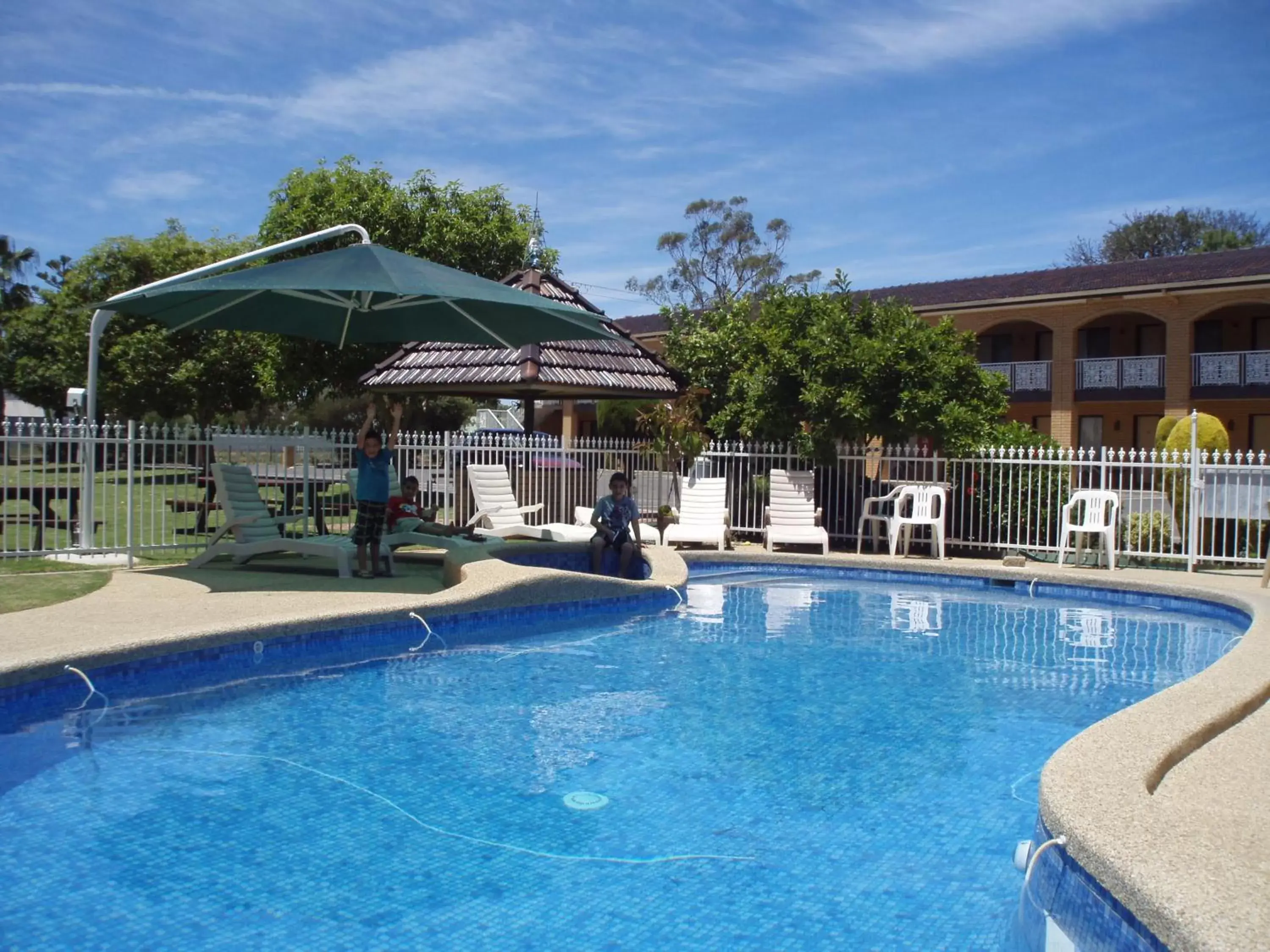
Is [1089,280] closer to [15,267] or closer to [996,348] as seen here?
[996,348]

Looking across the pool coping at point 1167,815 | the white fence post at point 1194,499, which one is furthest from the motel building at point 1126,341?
the pool coping at point 1167,815

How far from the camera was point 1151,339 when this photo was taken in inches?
1166

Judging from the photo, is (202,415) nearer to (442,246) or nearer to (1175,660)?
(442,246)

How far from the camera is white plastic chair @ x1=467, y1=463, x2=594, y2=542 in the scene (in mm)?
13078

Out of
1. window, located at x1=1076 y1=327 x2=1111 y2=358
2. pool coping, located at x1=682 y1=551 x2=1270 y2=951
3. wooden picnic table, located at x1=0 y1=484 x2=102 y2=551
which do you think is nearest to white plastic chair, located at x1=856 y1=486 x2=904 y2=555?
pool coping, located at x1=682 y1=551 x2=1270 y2=951

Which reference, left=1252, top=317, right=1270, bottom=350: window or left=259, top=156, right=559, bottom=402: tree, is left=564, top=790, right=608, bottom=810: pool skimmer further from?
left=1252, top=317, right=1270, bottom=350: window

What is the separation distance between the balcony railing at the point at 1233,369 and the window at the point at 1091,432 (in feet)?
14.0

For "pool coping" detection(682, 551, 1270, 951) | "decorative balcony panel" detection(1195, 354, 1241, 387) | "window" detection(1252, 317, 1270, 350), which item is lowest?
"pool coping" detection(682, 551, 1270, 951)

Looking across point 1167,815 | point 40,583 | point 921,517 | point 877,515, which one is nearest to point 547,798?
point 1167,815

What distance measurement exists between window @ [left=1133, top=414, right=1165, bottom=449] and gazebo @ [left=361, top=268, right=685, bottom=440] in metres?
18.3

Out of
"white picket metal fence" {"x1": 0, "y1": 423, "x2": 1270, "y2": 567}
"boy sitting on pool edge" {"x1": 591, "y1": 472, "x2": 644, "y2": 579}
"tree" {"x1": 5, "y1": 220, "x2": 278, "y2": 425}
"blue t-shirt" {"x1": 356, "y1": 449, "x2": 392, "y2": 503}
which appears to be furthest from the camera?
"tree" {"x1": 5, "y1": 220, "x2": 278, "y2": 425}

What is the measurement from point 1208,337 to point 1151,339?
4.99 feet

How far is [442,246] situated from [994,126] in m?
11.4

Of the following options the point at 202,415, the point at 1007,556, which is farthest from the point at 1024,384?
the point at 202,415
